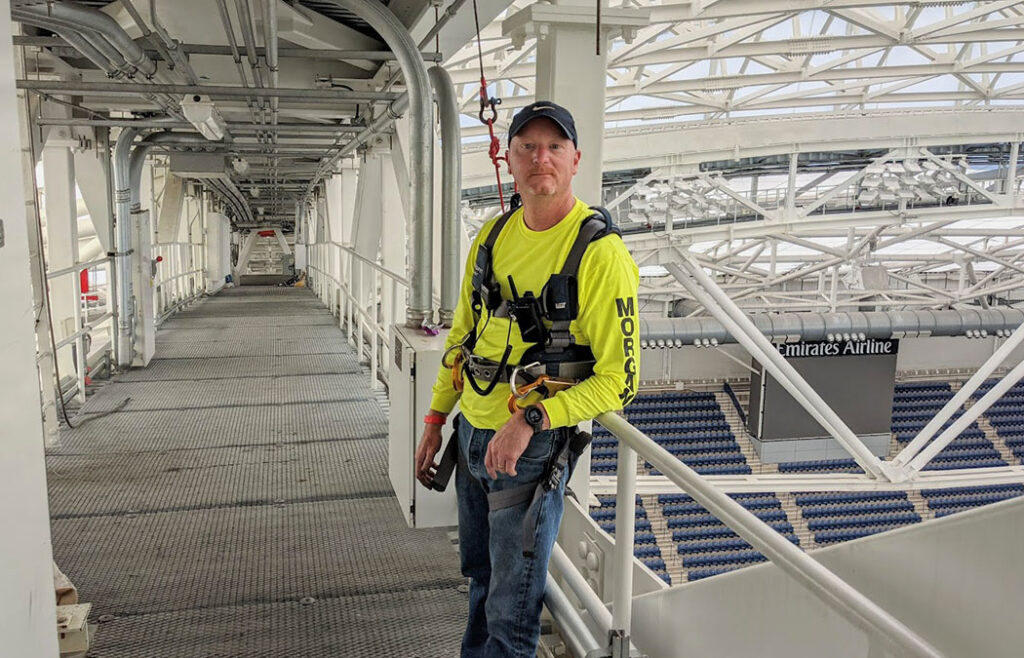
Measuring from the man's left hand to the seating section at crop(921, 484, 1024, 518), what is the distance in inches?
902

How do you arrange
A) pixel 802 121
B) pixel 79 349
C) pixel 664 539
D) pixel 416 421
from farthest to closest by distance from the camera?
pixel 664 539 → pixel 802 121 → pixel 79 349 → pixel 416 421

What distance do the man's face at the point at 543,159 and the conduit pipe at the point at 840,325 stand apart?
1895 centimetres

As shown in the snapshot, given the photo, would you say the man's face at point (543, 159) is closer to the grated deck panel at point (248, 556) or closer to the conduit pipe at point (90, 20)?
the grated deck panel at point (248, 556)

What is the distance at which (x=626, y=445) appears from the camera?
1809 mm

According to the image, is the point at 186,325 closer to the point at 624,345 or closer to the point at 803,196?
the point at 624,345

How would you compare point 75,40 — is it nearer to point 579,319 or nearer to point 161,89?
point 161,89

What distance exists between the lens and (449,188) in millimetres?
4008

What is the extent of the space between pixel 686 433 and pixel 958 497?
7.59 meters

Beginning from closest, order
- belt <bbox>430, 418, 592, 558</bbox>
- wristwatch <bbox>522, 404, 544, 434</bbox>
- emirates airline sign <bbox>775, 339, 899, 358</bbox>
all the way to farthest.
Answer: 1. wristwatch <bbox>522, 404, 544, 434</bbox>
2. belt <bbox>430, 418, 592, 558</bbox>
3. emirates airline sign <bbox>775, 339, 899, 358</bbox>

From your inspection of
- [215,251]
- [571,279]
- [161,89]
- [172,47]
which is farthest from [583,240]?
[215,251]

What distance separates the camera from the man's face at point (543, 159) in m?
1.95

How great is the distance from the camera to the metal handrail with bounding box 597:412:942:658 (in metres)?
1.00

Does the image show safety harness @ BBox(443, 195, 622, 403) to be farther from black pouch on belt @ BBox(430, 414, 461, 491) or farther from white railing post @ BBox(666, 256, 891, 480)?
white railing post @ BBox(666, 256, 891, 480)

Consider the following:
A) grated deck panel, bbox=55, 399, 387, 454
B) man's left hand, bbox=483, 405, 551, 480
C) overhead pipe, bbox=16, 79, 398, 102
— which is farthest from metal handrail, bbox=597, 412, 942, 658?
overhead pipe, bbox=16, 79, 398, 102
